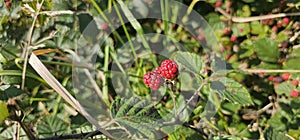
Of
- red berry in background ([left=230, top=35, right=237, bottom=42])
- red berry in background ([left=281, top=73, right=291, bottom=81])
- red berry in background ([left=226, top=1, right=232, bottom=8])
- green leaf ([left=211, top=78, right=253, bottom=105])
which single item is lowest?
red berry in background ([left=281, top=73, right=291, bottom=81])

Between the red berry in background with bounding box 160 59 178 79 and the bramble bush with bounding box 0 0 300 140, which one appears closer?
the red berry in background with bounding box 160 59 178 79

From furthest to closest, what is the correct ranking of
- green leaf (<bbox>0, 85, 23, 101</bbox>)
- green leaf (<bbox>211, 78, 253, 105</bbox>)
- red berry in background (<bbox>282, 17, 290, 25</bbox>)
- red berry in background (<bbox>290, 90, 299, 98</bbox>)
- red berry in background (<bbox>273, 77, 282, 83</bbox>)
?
red berry in background (<bbox>282, 17, 290, 25</bbox>) → red berry in background (<bbox>273, 77, 282, 83</bbox>) → red berry in background (<bbox>290, 90, 299, 98</bbox>) → green leaf (<bbox>0, 85, 23, 101</bbox>) → green leaf (<bbox>211, 78, 253, 105</bbox>)

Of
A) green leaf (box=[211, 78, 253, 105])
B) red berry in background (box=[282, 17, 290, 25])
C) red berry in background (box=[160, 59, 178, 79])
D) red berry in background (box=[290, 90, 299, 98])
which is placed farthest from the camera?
red berry in background (box=[282, 17, 290, 25])

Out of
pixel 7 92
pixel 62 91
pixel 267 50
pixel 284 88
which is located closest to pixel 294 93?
pixel 284 88

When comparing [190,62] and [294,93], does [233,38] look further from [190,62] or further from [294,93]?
[190,62]

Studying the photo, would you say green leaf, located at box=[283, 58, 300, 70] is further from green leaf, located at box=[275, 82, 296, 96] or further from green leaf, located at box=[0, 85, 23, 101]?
green leaf, located at box=[0, 85, 23, 101]

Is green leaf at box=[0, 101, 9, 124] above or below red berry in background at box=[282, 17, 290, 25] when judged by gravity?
below

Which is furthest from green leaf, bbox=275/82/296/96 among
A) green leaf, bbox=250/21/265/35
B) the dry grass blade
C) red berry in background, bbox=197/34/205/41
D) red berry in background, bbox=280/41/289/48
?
the dry grass blade
